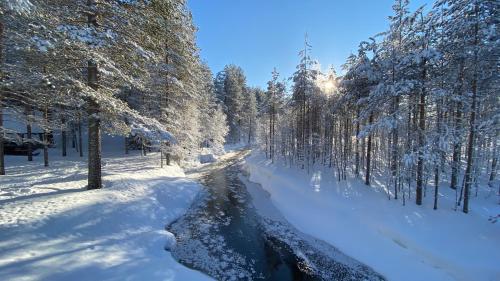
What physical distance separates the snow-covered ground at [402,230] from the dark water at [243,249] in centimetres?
127

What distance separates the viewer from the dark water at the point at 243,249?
842 centimetres

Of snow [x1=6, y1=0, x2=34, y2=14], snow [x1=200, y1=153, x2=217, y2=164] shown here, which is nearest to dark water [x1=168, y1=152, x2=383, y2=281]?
snow [x1=6, y1=0, x2=34, y2=14]

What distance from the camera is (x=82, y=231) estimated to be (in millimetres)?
8180

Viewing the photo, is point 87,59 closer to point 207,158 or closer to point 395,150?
point 395,150

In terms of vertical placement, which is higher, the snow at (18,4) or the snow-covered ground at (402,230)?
the snow at (18,4)

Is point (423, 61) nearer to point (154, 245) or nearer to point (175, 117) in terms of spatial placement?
point (154, 245)

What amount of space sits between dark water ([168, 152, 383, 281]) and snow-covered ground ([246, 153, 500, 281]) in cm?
127

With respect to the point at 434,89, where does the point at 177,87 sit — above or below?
above

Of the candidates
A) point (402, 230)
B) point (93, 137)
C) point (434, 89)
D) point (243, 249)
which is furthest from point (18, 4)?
point (434, 89)

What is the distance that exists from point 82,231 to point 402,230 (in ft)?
39.7

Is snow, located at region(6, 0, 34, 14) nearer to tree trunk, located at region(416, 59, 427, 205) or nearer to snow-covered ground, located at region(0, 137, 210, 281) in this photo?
snow-covered ground, located at region(0, 137, 210, 281)

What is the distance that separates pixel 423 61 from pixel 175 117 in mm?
16870

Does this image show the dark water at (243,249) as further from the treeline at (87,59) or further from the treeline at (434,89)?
the treeline at (434,89)

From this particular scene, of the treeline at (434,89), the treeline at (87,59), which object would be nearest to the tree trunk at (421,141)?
the treeline at (434,89)
